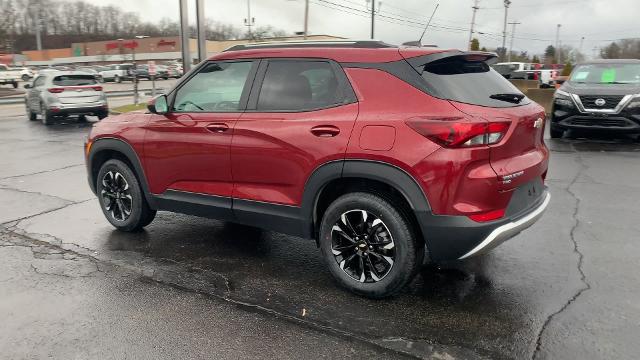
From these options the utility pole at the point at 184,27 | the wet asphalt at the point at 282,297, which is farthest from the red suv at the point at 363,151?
the utility pole at the point at 184,27

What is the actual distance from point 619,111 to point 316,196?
27.4ft

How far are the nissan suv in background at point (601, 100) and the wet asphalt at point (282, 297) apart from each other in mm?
4673

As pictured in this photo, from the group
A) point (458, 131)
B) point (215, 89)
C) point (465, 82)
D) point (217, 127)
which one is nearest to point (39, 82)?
point (215, 89)

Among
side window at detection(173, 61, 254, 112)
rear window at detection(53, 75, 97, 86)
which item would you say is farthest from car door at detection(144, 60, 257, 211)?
rear window at detection(53, 75, 97, 86)

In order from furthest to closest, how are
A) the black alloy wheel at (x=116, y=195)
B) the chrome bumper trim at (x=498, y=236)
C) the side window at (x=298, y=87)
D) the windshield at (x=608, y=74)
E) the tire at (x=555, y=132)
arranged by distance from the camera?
the tire at (x=555, y=132) → the windshield at (x=608, y=74) → the black alloy wheel at (x=116, y=195) → the side window at (x=298, y=87) → the chrome bumper trim at (x=498, y=236)

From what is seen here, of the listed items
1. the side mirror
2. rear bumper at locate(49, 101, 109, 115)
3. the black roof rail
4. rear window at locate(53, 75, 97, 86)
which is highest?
the black roof rail

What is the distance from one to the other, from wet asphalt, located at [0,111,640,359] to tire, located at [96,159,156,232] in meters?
0.15

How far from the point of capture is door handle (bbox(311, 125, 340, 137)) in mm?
3508

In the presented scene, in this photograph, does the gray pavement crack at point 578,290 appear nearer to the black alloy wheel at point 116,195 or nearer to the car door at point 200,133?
the car door at point 200,133

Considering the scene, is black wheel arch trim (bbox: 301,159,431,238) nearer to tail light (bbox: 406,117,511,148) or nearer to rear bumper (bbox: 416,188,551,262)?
rear bumper (bbox: 416,188,551,262)

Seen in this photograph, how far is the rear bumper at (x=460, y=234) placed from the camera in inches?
126

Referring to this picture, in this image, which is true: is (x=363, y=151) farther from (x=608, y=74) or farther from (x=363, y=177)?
(x=608, y=74)

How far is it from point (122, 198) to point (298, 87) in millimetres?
2391

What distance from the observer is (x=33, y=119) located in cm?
1733
